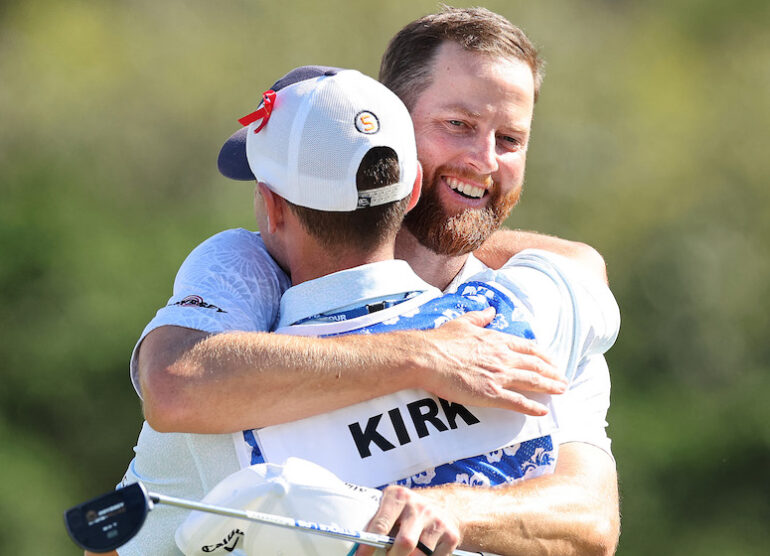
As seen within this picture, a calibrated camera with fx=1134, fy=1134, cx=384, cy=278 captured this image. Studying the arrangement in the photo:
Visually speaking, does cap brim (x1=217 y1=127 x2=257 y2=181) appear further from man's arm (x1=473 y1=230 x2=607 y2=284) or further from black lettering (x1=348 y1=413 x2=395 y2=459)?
man's arm (x1=473 y1=230 x2=607 y2=284)

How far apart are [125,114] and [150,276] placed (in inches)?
78.6

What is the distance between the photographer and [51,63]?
1358 cm

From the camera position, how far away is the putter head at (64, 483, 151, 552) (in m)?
1.81

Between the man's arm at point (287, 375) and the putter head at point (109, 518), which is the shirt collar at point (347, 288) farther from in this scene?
the putter head at point (109, 518)

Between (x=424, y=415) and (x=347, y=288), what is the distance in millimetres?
→ 296

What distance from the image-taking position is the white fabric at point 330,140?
2.25 meters

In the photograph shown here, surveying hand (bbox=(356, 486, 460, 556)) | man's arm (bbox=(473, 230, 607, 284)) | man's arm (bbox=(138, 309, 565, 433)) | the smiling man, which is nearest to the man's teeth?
man's arm (bbox=(473, 230, 607, 284))

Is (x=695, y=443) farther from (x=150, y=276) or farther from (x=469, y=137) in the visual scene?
(x=469, y=137)

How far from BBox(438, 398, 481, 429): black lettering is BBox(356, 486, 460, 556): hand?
26 cm

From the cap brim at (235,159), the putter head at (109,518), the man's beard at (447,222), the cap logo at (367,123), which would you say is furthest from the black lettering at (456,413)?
the man's beard at (447,222)

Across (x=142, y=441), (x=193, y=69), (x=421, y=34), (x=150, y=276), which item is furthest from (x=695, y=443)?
(x=142, y=441)

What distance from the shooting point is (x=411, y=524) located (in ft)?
6.46

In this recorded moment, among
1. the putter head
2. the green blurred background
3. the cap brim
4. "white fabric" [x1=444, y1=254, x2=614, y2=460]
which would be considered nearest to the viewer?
the putter head

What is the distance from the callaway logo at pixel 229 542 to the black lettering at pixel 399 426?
38 centimetres
